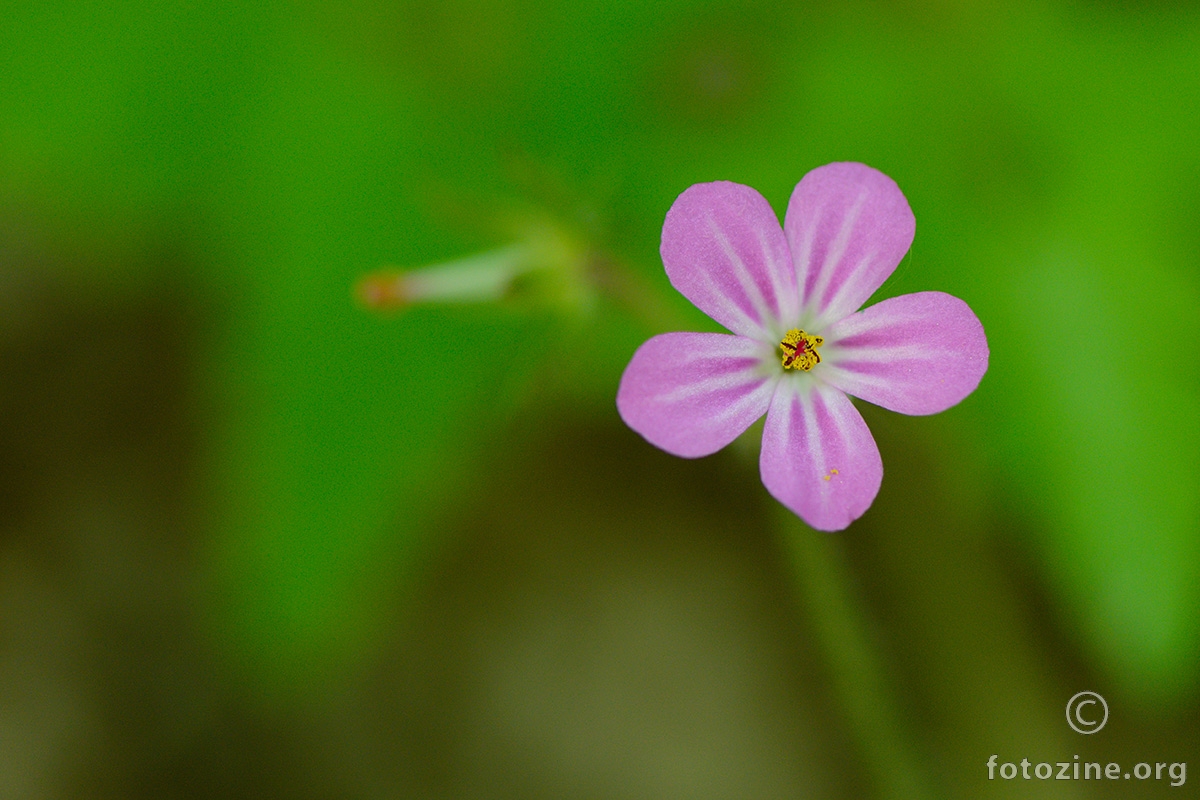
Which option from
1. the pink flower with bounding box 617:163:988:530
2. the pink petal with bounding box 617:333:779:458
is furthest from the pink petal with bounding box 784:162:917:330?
the pink petal with bounding box 617:333:779:458

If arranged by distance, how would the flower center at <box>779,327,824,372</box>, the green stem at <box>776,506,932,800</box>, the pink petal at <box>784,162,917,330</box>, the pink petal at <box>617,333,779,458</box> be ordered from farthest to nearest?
the green stem at <box>776,506,932,800</box> → the flower center at <box>779,327,824,372</box> → the pink petal at <box>784,162,917,330</box> → the pink petal at <box>617,333,779,458</box>

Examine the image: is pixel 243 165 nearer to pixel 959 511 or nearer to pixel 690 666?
pixel 690 666

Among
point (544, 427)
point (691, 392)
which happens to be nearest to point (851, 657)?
point (544, 427)

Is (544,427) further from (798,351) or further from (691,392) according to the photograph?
(691,392)

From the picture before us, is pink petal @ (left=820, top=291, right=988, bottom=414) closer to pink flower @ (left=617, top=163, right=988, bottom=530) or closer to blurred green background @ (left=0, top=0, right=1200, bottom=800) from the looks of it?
pink flower @ (left=617, top=163, right=988, bottom=530)

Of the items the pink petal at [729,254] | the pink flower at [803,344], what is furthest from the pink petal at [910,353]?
the pink petal at [729,254]

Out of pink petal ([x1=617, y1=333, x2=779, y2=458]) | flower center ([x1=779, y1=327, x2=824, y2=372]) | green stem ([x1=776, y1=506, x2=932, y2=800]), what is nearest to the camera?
pink petal ([x1=617, y1=333, x2=779, y2=458])

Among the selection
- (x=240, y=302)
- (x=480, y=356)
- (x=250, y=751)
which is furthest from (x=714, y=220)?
(x=250, y=751)
